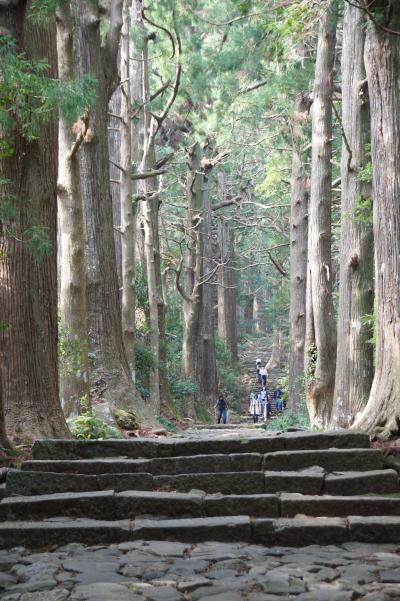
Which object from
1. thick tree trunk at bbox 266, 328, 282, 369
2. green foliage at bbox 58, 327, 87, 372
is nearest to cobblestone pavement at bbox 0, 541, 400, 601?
green foliage at bbox 58, 327, 87, 372

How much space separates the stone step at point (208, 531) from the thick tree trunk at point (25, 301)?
2.45m

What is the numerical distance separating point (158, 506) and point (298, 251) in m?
15.9

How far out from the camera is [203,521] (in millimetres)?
6062

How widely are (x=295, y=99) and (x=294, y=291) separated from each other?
5.06 metres

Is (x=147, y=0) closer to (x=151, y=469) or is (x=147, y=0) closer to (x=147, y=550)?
(x=151, y=469)

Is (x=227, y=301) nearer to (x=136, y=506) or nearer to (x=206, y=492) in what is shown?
(x=206, y=492)

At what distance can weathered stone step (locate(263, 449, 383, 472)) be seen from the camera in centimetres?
712

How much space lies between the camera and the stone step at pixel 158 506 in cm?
631

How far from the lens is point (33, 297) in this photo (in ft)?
28.3

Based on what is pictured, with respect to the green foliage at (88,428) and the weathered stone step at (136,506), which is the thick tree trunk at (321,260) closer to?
the green foliage at (88,428)

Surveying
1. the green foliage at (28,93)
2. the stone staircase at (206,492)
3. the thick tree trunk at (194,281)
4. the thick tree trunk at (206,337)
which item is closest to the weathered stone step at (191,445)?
the stone staircase at (206,492)

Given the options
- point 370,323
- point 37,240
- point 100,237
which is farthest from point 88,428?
point 370,323

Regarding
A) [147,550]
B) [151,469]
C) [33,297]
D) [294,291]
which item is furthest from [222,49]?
[147,550]

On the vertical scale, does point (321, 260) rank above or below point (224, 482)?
above
